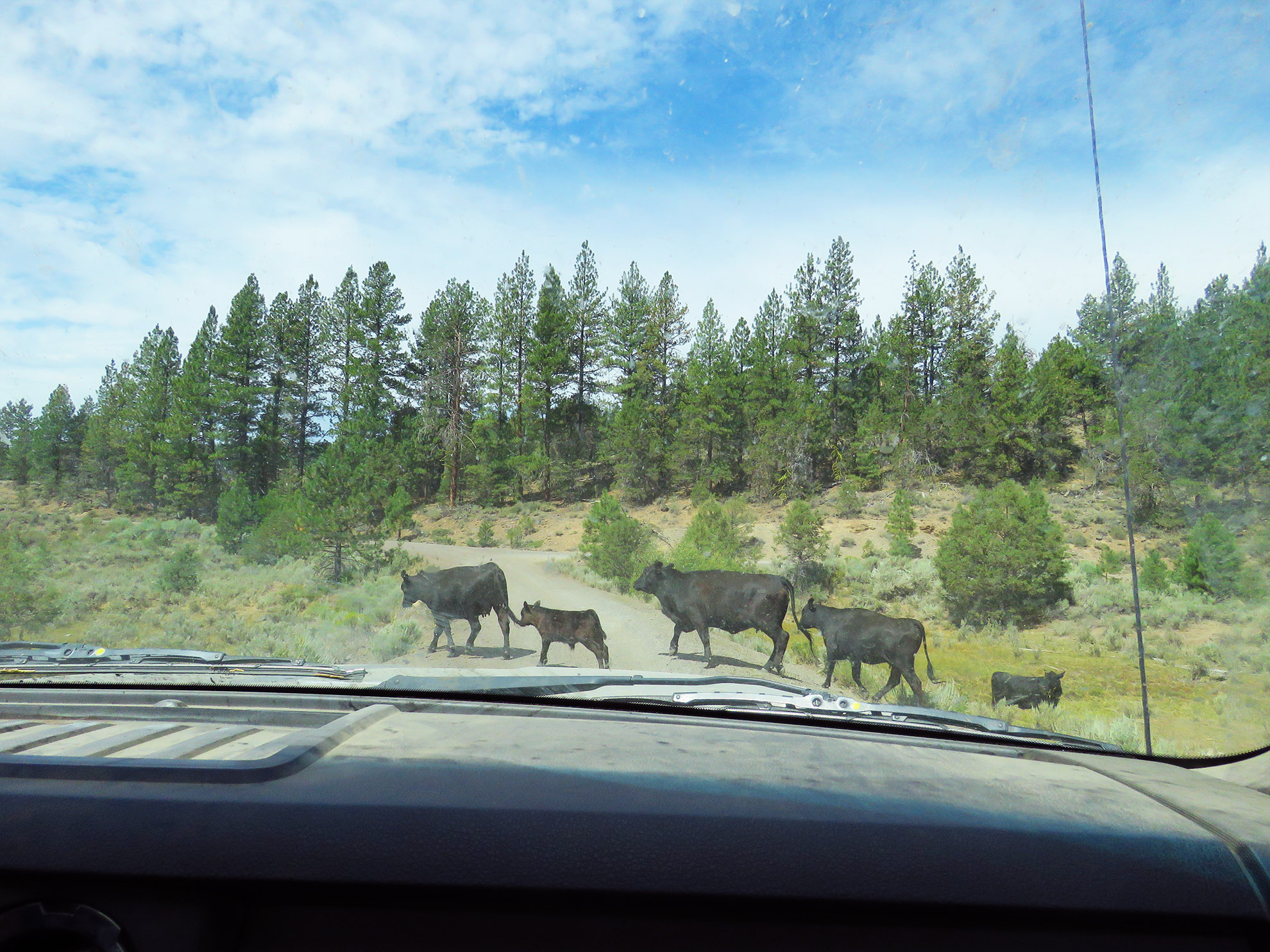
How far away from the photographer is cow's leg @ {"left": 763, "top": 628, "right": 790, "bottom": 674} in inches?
209

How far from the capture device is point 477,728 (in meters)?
2.58

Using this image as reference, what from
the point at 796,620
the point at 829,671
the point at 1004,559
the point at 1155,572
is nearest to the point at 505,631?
the point at 796,620

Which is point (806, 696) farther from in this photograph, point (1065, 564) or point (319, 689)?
point (1065, 564)

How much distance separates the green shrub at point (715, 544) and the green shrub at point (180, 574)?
3.63 meters

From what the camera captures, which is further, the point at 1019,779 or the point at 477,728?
the point at 477,728

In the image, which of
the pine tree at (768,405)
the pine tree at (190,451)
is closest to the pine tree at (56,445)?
the pine tree at (190,451)

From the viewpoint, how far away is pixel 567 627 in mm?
5055

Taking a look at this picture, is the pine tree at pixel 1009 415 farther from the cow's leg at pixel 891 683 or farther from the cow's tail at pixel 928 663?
the cow's leg at pixel 891 683

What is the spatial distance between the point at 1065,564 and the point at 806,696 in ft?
9.09

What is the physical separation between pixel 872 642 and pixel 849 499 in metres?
1.12

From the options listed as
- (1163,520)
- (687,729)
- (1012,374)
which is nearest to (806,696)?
(687,729)

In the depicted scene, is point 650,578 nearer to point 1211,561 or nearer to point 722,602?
point 722,602

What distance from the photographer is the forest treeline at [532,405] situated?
5633 millimetres

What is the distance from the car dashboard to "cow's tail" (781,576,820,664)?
10.8 ft
